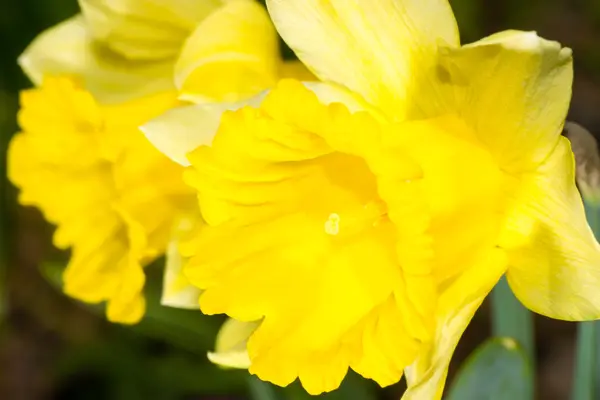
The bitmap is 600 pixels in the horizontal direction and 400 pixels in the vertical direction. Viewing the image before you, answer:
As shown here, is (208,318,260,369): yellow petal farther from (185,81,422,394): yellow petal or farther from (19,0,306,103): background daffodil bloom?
(19,0,306,103): background daffodil bloom

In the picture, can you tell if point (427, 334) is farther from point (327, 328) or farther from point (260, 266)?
point (260, 266)

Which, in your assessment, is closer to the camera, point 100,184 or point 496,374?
point 496,374

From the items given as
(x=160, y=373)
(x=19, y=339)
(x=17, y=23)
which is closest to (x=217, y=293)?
(x=160, y=373)

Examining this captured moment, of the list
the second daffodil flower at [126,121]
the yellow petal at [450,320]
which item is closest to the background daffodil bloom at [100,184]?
the second daffodil flower at [126,121]

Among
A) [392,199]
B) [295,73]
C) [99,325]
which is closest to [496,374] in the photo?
[392,199]

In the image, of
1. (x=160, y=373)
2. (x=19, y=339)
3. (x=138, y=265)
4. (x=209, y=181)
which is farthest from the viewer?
(x=19, y=339)

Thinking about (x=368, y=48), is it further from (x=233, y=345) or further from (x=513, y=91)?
(x=233, y=345)
